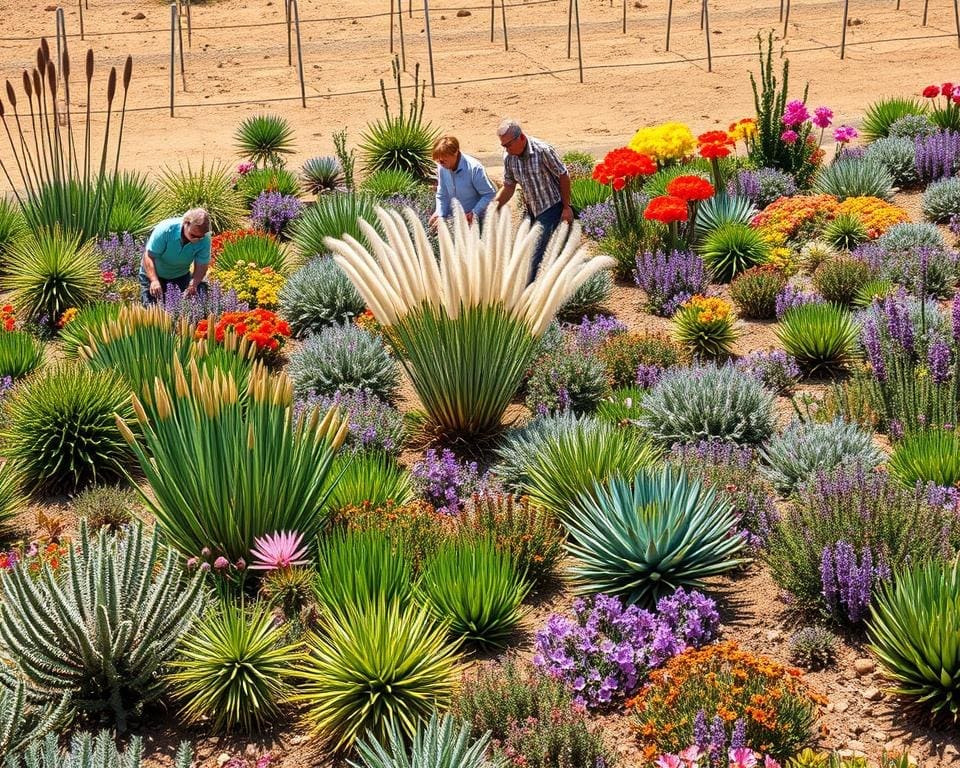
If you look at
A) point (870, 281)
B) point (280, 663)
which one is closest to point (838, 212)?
point (870, 281)

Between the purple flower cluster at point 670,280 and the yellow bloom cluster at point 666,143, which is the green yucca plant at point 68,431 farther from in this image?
the yellow bloom cluster at point 666,143

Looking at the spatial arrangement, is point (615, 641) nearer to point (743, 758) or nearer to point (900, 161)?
point (743, 758)

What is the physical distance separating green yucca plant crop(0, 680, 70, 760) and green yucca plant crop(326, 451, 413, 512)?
1.99 meters

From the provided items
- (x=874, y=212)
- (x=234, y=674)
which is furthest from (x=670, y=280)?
(x=234, y=674)

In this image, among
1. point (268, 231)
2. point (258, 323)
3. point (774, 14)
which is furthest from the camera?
point (774, 14)

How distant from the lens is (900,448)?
7262 mm

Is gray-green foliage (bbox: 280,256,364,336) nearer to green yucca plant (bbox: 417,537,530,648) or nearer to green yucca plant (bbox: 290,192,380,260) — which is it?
green yucca plant (bbox: 290,192,380,260)

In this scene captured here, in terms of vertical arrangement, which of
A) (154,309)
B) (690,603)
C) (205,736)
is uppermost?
(154,309)

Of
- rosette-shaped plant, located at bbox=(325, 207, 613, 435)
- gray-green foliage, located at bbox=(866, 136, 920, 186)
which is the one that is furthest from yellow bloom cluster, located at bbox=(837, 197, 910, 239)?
rosette-shaped plant, located at bbox=(325, 207, 613, 435)

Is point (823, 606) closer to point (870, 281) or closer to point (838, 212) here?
point (870, 281)

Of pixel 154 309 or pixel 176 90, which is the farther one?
pixel 176 90

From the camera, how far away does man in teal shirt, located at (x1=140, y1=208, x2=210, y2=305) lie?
34.9 ft

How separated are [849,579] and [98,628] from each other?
11.4 feet

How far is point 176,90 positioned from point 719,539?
22968 mm
